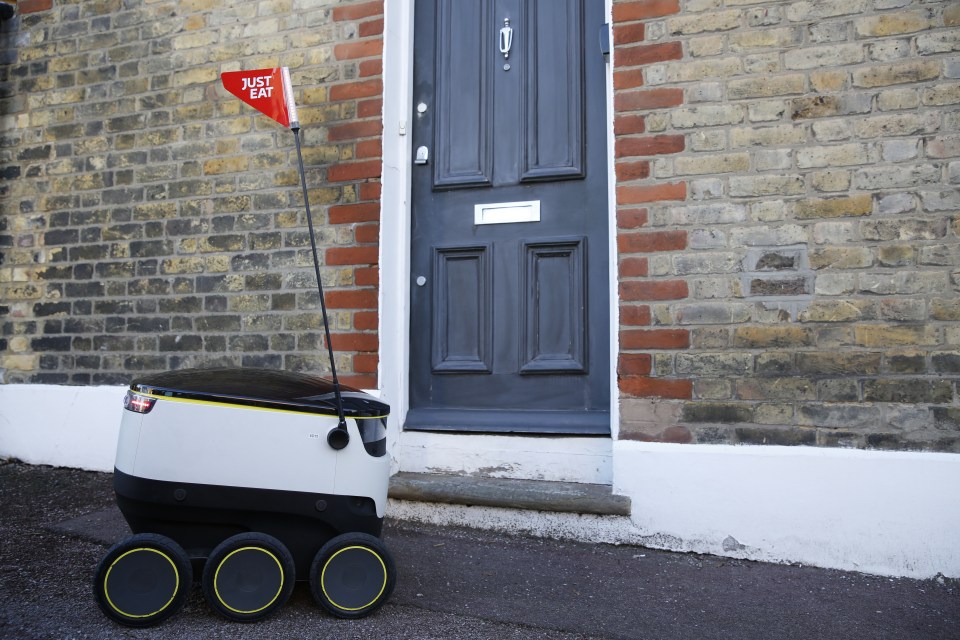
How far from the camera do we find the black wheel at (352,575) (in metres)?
2.15

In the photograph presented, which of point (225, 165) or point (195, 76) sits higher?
point (195, 76)

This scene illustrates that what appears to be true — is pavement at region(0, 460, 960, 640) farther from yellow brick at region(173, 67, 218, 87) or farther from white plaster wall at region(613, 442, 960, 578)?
yellow brick at region(173, 67, 218, 87)

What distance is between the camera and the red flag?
3018mm

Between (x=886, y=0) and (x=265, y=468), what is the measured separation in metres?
2.98

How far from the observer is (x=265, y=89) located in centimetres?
309

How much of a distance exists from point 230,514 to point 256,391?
375 mm

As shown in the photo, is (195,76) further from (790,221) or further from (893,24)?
(893,24)

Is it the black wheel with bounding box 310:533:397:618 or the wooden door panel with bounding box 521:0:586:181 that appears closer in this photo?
the black wheel with bounding box 310:533:397:618

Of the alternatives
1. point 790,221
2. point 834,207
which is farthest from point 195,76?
point 834,207

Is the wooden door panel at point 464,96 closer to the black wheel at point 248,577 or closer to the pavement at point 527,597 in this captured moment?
the pavement at point 527,597

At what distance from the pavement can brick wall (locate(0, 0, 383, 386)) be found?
3.45 feet

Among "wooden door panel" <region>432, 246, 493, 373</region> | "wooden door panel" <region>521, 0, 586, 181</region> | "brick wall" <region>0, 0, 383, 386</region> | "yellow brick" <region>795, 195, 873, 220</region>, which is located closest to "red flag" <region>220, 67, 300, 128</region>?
"brick wall" <region>0, 0, 383, 386</region>

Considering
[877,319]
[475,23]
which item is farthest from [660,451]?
[475,23]

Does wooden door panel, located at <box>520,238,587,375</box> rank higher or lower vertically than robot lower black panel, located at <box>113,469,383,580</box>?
higher
